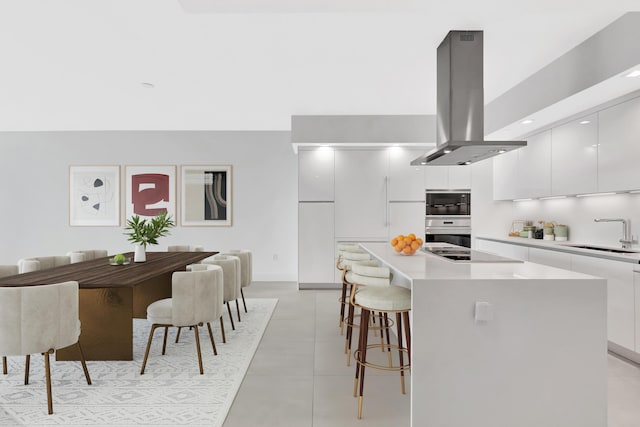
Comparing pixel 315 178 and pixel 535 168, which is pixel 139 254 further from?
pixel 535 168

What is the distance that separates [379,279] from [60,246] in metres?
7.10

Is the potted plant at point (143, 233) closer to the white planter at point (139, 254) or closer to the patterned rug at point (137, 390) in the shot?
the white planter at point (139, 254)

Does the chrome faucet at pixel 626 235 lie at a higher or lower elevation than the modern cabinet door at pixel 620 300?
higher

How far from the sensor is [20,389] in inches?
101

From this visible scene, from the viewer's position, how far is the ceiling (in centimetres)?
263

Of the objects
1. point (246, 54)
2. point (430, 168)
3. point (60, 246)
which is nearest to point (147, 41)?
point (246, 54)

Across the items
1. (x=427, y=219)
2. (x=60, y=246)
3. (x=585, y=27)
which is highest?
(x=585, y=27)

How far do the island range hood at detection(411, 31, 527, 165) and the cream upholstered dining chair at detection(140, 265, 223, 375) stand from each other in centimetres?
248

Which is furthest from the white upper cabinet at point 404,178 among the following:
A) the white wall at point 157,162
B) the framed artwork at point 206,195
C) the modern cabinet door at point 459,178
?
the framed artwork at point 206,195

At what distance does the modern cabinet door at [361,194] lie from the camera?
5832 mm

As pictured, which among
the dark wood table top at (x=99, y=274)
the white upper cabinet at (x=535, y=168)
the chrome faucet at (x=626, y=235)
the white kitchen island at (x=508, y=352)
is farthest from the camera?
the white upper cabinet at (x=535, y=168)

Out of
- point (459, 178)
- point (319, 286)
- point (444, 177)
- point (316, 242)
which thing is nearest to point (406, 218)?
point (444, 177)

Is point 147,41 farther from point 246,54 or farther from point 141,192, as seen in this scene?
point 141,192

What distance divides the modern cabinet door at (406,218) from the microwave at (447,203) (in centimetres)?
18
